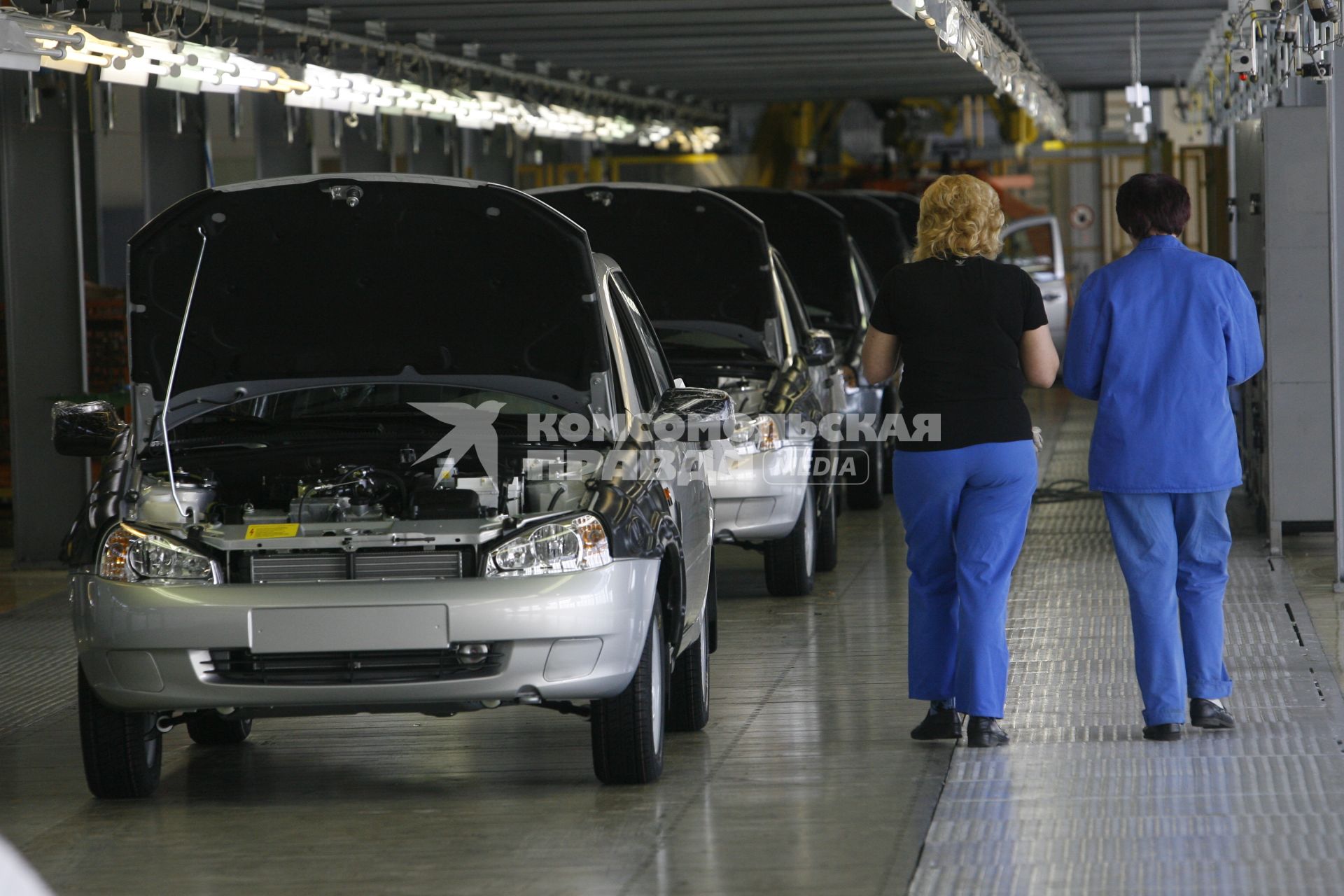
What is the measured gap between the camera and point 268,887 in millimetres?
4875

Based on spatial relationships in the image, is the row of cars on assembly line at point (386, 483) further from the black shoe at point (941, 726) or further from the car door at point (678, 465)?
the black shoe at point (941, 726)

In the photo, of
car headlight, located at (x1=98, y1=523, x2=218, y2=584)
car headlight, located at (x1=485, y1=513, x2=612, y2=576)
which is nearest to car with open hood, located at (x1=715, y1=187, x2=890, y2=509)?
car headlight, located at (x1=485, y1=513, x2=612, y2=576)

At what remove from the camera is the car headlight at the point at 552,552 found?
5.37m

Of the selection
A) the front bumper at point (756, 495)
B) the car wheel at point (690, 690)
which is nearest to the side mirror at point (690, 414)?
the car wheel at point (690, 690)

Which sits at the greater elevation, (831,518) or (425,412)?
(425,412)

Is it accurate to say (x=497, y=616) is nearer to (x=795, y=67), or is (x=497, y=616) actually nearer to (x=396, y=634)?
(x=396, y=634)

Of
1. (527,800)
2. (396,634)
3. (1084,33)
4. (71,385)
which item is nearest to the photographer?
(396,634)

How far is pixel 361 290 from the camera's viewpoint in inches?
247

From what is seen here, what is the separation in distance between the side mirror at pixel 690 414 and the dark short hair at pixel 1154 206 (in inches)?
54.4

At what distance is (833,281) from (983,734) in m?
6.91

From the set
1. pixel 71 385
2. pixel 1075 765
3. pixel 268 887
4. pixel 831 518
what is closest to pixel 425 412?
pixel 268 887

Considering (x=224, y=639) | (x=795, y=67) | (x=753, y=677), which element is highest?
(x=795, y=67)

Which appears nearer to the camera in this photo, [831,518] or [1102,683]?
[1102,683]

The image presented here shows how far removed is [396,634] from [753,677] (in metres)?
2.60
